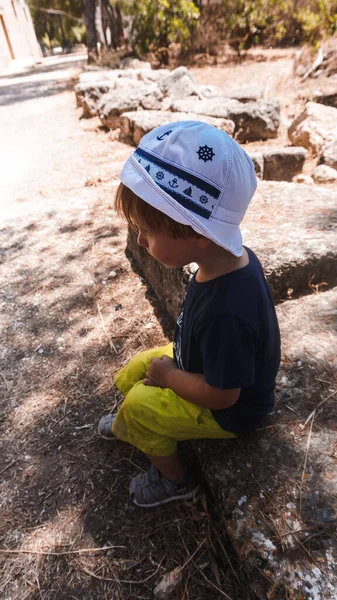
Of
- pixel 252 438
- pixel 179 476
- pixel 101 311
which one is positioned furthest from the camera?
pixel 101 311

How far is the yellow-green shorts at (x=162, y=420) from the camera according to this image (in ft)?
4.41

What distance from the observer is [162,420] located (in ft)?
4.50

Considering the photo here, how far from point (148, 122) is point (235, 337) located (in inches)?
204

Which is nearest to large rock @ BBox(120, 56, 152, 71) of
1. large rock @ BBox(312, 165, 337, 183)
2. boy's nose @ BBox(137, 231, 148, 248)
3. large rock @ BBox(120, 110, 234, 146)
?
large rock @ BBox(120, 110, 234, 146)

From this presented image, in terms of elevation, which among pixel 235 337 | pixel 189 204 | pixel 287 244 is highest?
pixel 189 204

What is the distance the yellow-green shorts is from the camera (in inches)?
52.9

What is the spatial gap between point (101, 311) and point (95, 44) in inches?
574

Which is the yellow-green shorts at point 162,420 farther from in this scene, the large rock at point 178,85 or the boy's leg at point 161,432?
the large rock at point 178,85

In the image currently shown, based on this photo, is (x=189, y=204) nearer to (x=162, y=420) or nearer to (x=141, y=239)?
(x=141, y=239)

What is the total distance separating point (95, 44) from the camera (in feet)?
45.6

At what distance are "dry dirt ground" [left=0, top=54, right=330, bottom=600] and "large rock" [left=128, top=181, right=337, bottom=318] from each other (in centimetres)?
27

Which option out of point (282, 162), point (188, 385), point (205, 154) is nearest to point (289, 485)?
point (188, 385)

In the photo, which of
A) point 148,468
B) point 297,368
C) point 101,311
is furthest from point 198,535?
point 101,311

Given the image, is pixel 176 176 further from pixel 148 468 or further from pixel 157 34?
pixel 157 34
